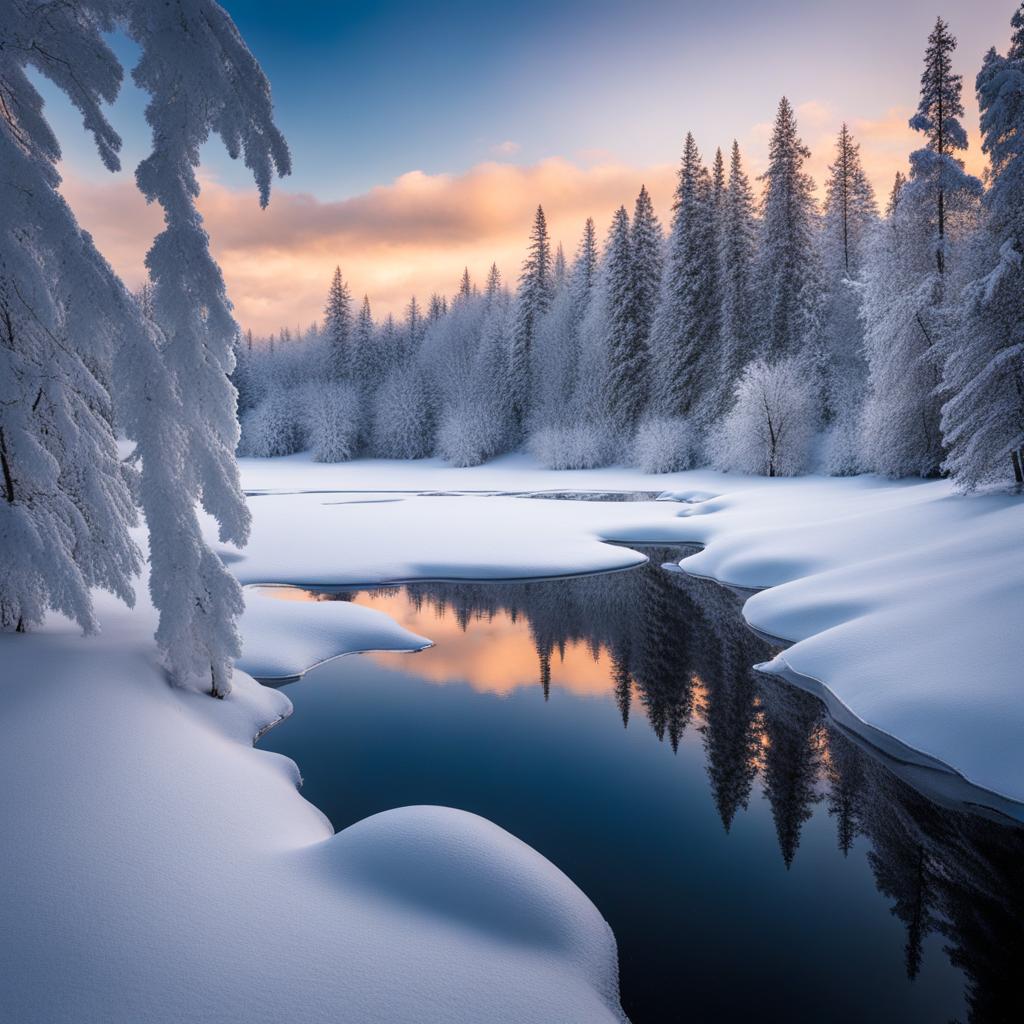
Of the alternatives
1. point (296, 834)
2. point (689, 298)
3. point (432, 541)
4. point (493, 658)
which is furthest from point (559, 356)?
point (296, 834)

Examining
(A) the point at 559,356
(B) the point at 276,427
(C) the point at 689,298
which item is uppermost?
(C) the point at 689,298

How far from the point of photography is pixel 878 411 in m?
27.1

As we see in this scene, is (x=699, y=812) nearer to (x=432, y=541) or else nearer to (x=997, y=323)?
(x=432, y=541)

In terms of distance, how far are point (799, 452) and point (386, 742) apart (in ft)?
106

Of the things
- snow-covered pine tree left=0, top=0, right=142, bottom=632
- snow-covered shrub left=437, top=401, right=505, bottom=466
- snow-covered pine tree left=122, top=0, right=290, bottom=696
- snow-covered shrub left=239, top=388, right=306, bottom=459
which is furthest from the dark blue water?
snow-covered shrub left=239, top=388, right=306, bottom=459

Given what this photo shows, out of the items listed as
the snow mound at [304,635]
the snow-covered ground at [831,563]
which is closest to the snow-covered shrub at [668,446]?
the snow-covered ground at [831,563]

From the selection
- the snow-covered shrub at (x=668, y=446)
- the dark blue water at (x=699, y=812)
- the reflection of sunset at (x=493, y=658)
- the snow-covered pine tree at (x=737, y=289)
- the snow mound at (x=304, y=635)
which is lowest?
the dark blue water at (x=699, y=812)

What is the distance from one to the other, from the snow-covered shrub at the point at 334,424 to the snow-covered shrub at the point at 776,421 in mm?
34744

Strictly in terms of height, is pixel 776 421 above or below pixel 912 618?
above

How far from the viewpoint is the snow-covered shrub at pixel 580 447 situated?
46.3 metres

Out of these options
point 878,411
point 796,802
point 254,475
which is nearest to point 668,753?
point 796,802

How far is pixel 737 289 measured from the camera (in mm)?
40000

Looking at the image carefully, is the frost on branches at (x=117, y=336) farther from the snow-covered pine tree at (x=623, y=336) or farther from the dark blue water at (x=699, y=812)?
the snow-covered pine tree at (x=623, y=336)

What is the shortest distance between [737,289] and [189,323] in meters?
39.1
